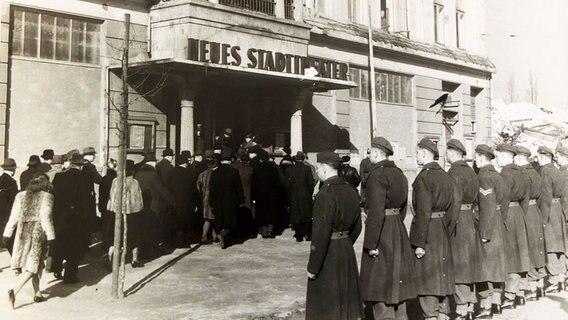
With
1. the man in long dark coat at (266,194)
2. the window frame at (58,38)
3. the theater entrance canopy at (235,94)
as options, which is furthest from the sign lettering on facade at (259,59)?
the man in long dark coat at (266,194)

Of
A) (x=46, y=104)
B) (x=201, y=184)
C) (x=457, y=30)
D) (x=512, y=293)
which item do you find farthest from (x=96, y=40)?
(x=457, y=30)

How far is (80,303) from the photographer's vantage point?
6.91 m

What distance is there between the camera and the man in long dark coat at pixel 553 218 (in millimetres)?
8516

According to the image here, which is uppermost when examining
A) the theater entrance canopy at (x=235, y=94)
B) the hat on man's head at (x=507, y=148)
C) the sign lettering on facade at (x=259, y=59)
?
the sign lettering on facade at (x=259, y=59)

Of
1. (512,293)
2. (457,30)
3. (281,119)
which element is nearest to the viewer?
(512,293)

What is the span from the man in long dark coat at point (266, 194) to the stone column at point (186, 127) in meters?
1.77

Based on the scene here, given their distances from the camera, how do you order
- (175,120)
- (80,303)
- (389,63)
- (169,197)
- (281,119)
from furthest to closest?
1. (389,63)
2. (281,119)
3. (175,120)
4. (169,197)
5. (80,303)

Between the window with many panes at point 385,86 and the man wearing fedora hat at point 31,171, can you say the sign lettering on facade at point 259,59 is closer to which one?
the window with many panes at point 385,86

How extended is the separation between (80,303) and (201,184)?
184 inches

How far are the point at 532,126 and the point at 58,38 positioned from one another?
34436 mm

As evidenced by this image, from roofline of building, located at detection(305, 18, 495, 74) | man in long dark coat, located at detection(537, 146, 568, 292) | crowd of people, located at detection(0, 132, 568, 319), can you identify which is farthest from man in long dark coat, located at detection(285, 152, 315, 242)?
roofline of building, located at detection(305, 18, 495, 74)

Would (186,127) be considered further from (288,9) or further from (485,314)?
(485,314)

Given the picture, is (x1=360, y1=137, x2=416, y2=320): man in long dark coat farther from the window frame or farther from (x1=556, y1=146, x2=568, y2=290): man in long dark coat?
the window frame

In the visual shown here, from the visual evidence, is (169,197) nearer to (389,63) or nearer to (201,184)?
(201,184)
